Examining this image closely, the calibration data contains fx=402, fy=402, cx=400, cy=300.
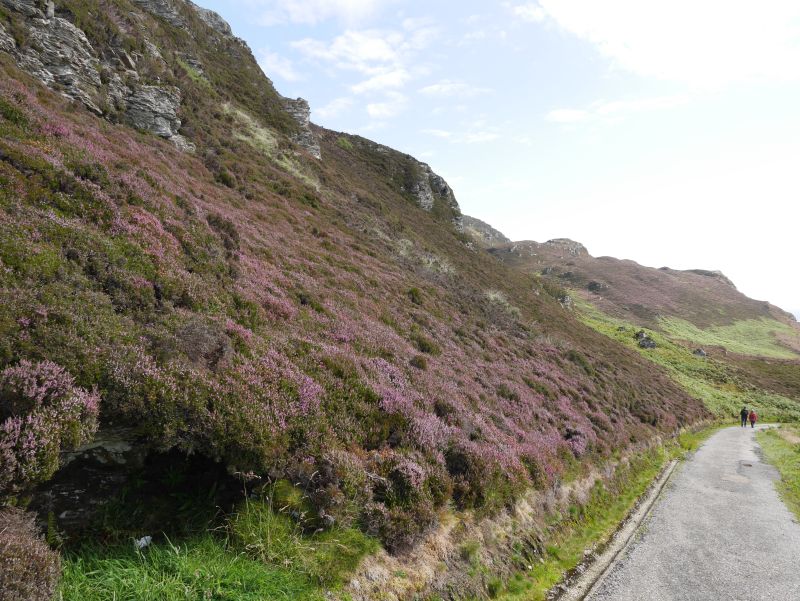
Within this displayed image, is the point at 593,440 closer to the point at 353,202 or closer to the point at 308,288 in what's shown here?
the point at 308,288


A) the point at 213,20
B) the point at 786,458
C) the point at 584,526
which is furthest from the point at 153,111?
the point at 786,458

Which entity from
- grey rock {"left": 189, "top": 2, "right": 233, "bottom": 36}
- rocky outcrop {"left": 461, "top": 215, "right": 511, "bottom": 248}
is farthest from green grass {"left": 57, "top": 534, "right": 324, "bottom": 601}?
rocky outcrop {"left": 461, "top": 215, "right": 511, "bottom": 248}

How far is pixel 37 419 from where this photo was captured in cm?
529

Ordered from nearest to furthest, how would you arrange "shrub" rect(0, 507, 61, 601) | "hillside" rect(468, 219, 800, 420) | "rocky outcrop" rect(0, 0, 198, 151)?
1. "shrub" rect(0, 507, 61, 601)
2. "rocky outcrop" rect(0, 0, 198, 151)
3. "hillside" rect(468, 219, 800, 420)

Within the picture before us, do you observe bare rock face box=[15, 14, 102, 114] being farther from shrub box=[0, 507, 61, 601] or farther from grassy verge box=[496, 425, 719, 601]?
grassy verge box=[496, 425, 719, 601]

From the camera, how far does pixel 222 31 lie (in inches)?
2028

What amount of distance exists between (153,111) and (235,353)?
69.3ft

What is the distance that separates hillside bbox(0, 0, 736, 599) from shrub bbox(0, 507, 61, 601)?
43 mm

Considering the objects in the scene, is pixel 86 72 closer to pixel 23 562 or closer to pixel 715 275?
pixel 23 562

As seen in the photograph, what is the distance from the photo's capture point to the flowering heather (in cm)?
648

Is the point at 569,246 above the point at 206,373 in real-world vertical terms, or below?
above

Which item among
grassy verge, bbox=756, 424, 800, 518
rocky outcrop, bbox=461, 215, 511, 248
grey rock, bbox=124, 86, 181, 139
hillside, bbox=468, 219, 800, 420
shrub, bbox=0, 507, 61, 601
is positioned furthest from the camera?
rocky outcrop, bbox=461, 215, 511, 248

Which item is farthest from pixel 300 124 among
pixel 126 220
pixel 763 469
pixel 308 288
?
pixel 763 469

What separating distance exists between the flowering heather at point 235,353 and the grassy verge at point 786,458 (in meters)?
6.73
